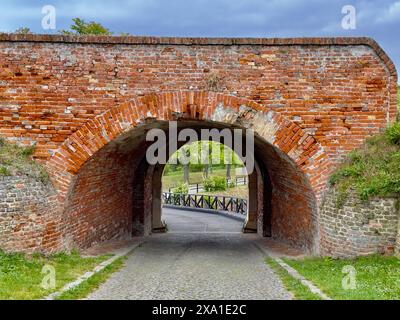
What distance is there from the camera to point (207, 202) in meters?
29.0

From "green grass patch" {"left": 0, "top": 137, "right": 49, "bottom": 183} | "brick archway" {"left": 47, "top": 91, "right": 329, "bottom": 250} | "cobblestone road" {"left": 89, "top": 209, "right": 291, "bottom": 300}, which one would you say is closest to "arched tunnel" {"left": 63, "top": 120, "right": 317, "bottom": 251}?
"brick archway" {"left": 47, "top": 91, "right": 329, "bottom": 250}

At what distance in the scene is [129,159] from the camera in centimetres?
1384

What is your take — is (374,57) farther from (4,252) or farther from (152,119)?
(4,252)

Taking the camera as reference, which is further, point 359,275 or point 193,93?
point 193,93

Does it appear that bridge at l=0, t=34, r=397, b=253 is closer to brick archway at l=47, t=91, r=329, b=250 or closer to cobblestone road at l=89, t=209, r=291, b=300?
brick archway at l=47, t=91, r=329, b=250

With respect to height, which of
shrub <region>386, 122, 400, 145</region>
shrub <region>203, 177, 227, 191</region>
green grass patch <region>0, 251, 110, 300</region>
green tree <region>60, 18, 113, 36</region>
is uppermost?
green tree <region>60, 18, 113, 36</region>

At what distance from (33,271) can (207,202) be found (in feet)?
69.4

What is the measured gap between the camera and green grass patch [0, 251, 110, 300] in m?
6.80

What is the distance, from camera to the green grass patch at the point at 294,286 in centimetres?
699

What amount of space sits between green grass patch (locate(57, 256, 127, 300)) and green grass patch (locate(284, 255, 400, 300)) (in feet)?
12.3

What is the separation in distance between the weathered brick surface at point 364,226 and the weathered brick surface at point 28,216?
233 inches

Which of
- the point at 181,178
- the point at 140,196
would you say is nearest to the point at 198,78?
the point at 140,196

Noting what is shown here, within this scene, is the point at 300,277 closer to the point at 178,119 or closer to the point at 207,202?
the point at 178,119

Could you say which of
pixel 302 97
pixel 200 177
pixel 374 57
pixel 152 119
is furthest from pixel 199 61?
pixel 200 177
